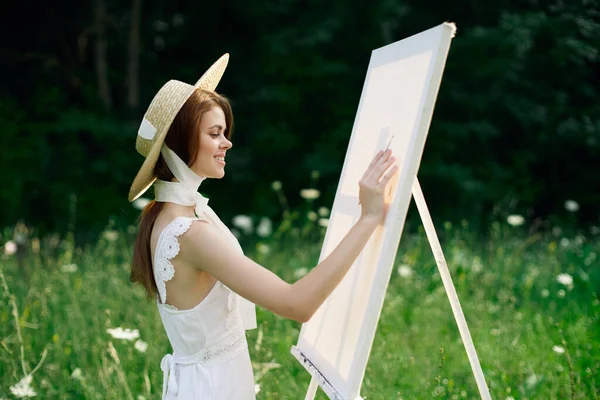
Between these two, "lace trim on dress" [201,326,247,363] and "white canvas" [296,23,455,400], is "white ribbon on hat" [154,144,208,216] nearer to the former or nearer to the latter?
"lace trim on dress" [201,326,247,363]

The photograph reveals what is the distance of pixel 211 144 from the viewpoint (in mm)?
1746

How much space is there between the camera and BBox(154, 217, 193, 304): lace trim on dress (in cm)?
163

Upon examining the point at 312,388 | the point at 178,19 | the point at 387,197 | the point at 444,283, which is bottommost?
the point at 178,19

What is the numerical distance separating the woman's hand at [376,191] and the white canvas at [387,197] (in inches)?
0.9

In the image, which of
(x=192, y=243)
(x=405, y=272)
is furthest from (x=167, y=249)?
(x=405, y=272)

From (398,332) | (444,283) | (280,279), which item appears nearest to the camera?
(280,279)

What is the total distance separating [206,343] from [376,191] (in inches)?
22.0

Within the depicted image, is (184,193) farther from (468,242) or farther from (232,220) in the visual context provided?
(232,220)

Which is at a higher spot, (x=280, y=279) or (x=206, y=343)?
(x=280, y=279)

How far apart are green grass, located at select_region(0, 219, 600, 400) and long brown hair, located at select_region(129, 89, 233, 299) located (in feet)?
2.30

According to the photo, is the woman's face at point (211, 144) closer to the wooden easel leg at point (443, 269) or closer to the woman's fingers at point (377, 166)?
the woman's fingers at point (377, 166)

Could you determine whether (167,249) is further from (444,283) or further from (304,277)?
(444,283)

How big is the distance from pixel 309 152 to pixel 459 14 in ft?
8.16

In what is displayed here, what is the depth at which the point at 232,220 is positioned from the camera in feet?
26.2
